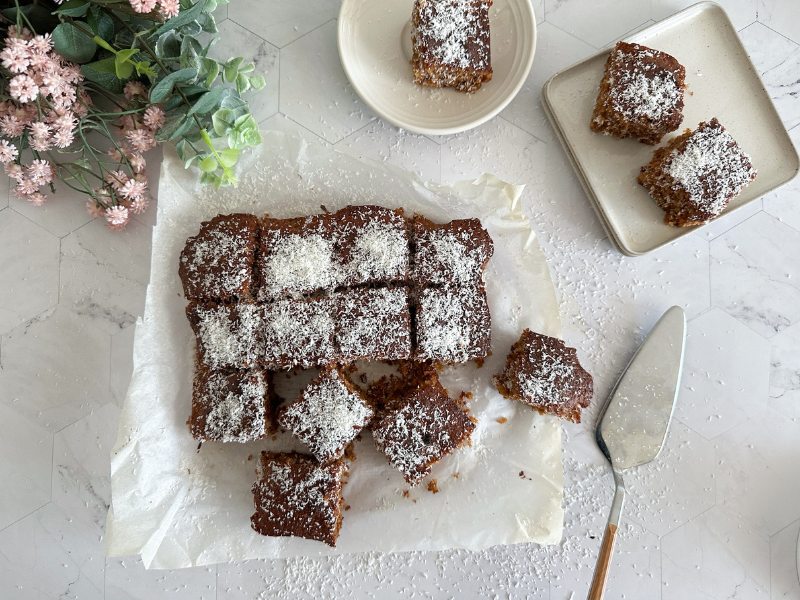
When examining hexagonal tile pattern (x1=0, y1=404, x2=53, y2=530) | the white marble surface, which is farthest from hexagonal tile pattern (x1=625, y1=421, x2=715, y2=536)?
hexagonal tile pattern (x1=0, y1=404, x2=53, y2=530)

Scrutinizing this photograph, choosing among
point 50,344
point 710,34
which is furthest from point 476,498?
point 710,34

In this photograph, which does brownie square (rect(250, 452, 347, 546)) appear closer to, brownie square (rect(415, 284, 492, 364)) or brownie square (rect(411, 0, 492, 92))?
brownie square (rect(415, 284, 492, 364))

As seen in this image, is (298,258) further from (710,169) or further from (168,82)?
(710,169)

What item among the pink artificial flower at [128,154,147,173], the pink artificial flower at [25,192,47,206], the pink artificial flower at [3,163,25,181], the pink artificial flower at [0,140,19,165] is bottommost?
the pink artificial flower at [25,192,47,206]

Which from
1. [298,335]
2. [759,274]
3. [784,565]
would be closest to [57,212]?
[298,335]

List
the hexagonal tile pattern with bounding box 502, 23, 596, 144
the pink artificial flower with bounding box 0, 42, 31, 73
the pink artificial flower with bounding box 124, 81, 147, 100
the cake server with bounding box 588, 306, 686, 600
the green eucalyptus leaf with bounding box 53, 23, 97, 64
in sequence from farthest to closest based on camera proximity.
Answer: the hexagonal tile pattern with bounding box 502, 23, 596, 144 → the cake server with bounding box 588, 306, 686, 600 → the pink artificial flower with bounding box 124, 81, 147, 100 → the green eucalyptus leaf with bounding box 53, 23, 97, 64 → the pink artificial flower with bounding box 0, 42, 31, 73

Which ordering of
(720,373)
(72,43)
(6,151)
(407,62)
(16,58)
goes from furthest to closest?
(720,373), (407,62), (6,151), (72,43), (16,58)
